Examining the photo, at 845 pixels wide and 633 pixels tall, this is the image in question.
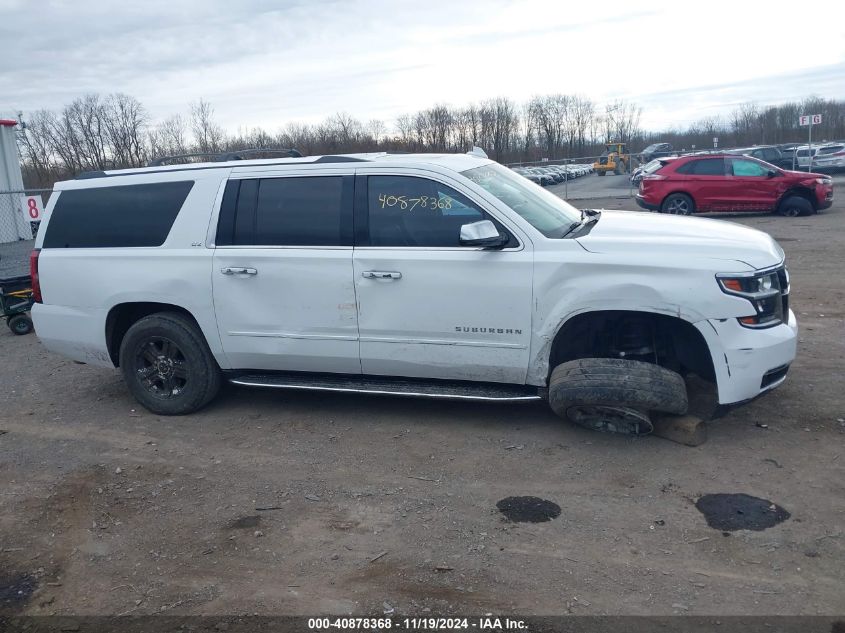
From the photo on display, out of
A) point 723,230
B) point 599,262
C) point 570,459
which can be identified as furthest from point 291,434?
point 723,230

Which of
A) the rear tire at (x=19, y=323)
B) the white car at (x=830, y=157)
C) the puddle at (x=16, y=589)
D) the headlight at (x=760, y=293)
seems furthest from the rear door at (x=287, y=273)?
the white car at (x=830, y=157)

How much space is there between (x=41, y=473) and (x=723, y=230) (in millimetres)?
5109

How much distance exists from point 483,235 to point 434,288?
53 cm

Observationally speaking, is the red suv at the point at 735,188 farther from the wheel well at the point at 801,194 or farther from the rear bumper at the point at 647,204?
the rear bumper at the point at 647,204

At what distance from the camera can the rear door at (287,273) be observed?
5.49m

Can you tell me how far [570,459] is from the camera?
194 inches

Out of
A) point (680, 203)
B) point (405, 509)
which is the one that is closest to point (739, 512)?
point (405, 509)

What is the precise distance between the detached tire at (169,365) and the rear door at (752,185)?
15773 millimetres

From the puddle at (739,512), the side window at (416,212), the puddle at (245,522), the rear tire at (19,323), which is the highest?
the side window at (416,212)

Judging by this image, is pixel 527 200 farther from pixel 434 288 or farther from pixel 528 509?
pixel 528 509

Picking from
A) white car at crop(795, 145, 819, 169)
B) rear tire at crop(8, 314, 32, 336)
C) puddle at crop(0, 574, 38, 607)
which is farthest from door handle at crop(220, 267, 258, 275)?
white car at crop(795, 145, 819, 169)

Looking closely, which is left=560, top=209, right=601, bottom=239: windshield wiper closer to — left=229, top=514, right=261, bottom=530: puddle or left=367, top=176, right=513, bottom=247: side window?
left=367, top=176, right=513, bottom=247: side window

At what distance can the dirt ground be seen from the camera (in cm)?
357

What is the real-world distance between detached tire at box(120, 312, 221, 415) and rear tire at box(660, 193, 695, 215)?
15.0 metres
